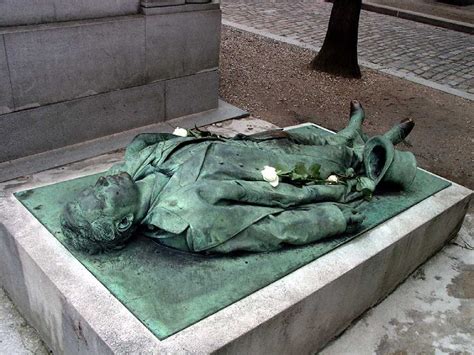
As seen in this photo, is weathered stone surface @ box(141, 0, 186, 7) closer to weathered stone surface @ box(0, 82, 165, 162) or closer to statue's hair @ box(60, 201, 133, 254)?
weathered stone surface @ box(0, 82, 165, 162)

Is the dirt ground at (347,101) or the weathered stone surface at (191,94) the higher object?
the weathered stone surface at (191,94)

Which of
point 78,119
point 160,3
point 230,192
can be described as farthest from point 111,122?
point 230,192

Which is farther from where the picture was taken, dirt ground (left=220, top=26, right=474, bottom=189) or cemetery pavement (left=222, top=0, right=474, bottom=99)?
cemetery pavement (left=222, top=0, right=474, bottom=99)

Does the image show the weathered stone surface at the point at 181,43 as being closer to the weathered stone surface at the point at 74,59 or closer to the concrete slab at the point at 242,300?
the weathered stone surface at the point at 74,59

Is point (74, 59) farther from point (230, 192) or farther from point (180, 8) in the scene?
point (230, 192)

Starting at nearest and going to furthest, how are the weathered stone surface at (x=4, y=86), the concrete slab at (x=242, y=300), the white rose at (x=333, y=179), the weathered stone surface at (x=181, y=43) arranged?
the concrete slab at (x=242, y=300), the white rose at (x=333, y=179), the weathered stone surface at (x=4, y=86), the weathered stone surface at (x=181, y=43)

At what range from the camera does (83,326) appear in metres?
2.50

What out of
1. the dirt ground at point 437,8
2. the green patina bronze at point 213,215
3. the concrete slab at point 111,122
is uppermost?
the green patina bronze at point 213,215

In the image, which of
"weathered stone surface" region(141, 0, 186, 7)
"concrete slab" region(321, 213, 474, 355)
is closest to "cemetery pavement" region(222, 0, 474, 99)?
"weathered stone surface" region(141, 0, 186, 7)

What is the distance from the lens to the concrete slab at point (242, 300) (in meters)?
2.45

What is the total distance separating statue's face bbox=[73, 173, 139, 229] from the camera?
8.73ft

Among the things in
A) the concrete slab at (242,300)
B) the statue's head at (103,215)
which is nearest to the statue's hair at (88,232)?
the statue's head at (103,215)

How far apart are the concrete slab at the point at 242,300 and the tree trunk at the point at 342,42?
4.78 meters

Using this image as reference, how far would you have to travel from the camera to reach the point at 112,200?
2686 millimetres
